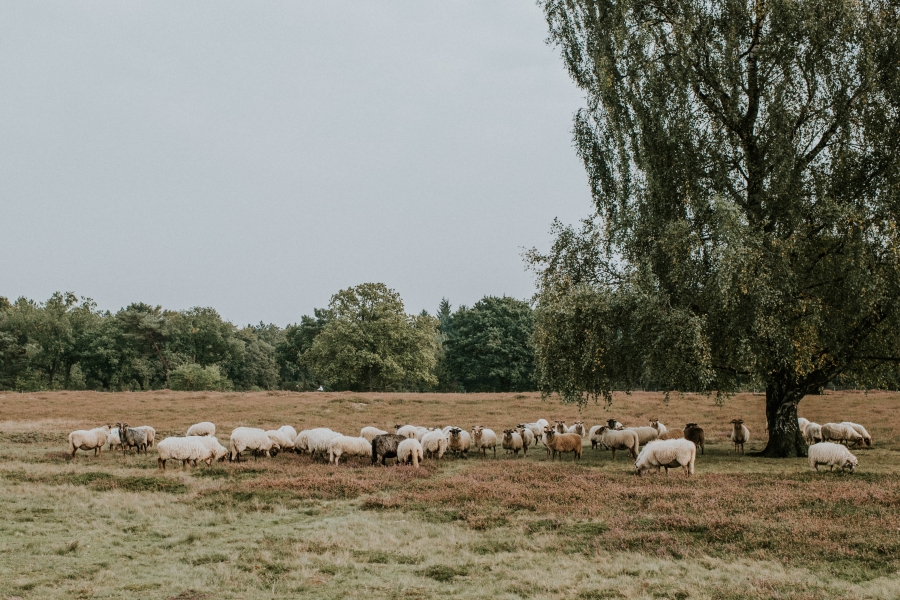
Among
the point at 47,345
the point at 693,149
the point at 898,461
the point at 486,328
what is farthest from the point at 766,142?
the point at 47,345

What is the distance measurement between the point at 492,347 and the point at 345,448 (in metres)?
63.5

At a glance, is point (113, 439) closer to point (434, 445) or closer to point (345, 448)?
point (345, 448)

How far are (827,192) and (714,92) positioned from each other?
4828 mm

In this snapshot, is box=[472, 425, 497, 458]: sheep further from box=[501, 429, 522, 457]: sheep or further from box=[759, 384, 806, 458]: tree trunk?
box=[759, 384, 806, 458]: tree trunk

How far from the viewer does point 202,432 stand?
24156 millimetres

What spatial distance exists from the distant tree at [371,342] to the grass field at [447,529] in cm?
4341

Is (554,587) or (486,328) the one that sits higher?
(486,328)

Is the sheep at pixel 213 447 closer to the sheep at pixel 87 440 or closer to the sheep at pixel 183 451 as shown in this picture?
the sheep at pixel 183 451

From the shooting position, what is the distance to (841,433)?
74.9 feet

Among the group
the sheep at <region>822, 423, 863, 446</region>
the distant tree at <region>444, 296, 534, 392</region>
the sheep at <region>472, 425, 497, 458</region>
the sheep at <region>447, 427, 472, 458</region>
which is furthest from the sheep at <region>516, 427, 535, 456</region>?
the distant tree at <region>444, 296, 534, 392</region>

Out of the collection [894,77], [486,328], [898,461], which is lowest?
[898,461]

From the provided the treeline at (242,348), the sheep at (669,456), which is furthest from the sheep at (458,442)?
the treeline at (242,348)

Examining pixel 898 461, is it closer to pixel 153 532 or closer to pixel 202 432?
pixel 153 532

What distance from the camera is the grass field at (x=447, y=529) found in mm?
8422
